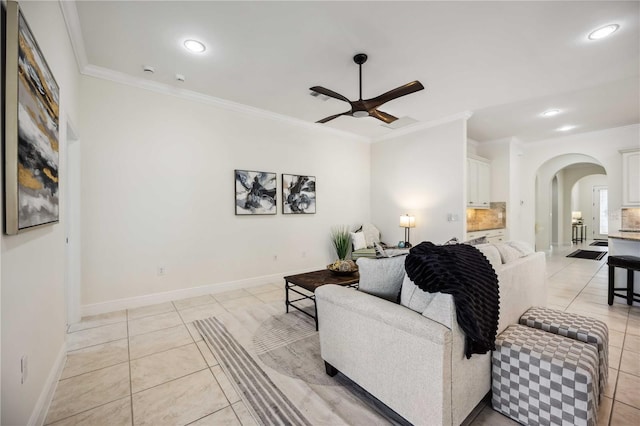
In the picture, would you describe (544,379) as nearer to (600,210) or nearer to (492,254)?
(492,254)

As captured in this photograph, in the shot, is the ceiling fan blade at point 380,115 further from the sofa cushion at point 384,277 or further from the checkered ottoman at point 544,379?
the checkered ottoman at point 544,379

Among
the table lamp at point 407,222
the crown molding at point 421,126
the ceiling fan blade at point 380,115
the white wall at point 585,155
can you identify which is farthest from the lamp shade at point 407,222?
the white wall at point 585,155

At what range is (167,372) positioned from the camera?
2.13 m

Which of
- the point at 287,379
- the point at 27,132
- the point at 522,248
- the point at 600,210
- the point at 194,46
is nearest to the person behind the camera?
the point at 27,132

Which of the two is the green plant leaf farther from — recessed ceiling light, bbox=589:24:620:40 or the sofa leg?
recessed ceiling light, bbox=589:24:620:40

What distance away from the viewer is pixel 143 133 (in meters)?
3.50

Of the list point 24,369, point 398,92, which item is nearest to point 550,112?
point 398,92

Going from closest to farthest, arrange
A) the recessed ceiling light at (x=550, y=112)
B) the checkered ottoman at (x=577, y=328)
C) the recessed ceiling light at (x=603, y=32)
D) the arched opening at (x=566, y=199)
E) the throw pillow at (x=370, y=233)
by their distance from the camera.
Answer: the checkered ottoman at (x=577, y=328)
the recessed ceiling light at (x=603, y=32)
the recessed ceiling light at (x=550, y=112)
the throw pillow at (x=370, y=233)
the arched opening at (x=566, y=199)

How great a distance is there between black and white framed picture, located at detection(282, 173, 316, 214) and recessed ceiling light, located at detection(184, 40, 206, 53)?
7.51 feet

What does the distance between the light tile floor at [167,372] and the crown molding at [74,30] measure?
2.82 meters

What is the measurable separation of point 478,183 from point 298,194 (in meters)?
3.67

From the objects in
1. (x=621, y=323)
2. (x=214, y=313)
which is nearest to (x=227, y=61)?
(x=214, y=313)

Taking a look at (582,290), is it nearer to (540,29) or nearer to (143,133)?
(540,29)

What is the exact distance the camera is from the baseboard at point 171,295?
3.23 m
